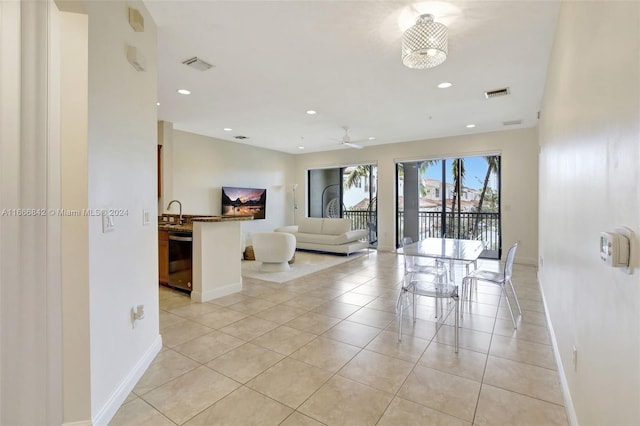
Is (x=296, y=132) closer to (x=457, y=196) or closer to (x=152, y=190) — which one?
(x=457, y=196)

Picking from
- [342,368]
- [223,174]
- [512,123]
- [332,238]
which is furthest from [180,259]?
[512,123]

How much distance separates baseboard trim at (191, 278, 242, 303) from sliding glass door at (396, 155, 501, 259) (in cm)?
486

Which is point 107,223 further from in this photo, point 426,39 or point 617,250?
point 426,39

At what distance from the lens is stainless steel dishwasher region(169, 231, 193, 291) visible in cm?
402

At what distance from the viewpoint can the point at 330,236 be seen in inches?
286

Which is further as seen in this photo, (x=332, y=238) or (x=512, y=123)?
(x=332, y=238)

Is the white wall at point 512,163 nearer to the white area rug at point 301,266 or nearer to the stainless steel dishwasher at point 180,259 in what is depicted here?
the white area rug at point 301,266

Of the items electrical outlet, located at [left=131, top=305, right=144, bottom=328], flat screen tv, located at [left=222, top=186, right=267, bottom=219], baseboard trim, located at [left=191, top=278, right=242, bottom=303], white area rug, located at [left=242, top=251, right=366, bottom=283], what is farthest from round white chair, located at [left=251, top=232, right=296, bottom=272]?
electrical outlet, located at [left=131, top=305, right=144, bottom=328]

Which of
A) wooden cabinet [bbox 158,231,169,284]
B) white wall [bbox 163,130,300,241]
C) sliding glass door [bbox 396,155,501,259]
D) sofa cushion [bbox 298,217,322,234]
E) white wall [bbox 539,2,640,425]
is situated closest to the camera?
white wall [bbox 539,2,640,425]

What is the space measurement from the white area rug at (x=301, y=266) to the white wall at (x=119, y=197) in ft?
8.68

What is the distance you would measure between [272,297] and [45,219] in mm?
2799

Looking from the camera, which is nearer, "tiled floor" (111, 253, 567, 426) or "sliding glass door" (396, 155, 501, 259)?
"tiled floor" (111, 253, 567, 426)

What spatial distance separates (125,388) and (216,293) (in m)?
2.01

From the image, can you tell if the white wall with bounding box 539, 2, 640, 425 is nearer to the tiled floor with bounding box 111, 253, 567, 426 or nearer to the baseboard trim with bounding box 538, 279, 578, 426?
the baseboard trim with bounding box 538, 279, 578, 426
